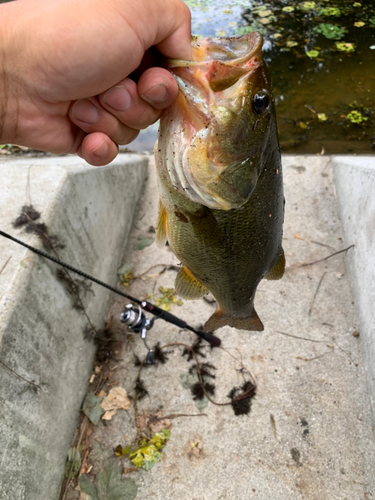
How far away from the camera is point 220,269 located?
157 centimetres

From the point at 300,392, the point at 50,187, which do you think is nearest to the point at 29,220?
the point at 50,187

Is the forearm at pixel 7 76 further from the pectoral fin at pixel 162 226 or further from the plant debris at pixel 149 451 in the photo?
the plant debris at pixel 149 451

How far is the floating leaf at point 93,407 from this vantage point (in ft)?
7.68

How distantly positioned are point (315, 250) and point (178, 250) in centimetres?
200

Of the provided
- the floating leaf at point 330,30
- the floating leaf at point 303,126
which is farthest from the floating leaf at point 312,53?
the floating leaf at point 303,126

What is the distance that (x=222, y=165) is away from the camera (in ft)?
3.73

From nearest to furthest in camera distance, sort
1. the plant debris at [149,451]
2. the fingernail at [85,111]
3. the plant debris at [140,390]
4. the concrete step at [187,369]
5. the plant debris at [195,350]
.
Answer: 1. the fingernail at [85,111]
2. the concrete step at [187,369]
3. the plant debris at [149,451]
4. the plant debris at [140,390]
5. the plant debris at [195,350]

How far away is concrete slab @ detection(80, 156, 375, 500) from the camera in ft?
6.78

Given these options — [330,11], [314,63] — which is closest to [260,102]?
[314,63]

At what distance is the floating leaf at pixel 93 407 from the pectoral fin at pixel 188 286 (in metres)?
1.22

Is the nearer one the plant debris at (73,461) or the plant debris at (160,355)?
the plant debris at (73,461)

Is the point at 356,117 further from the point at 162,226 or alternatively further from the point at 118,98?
the point at 118,98

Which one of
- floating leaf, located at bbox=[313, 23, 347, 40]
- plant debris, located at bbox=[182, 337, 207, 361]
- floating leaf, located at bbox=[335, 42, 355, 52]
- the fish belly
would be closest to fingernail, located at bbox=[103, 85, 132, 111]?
the fish belly

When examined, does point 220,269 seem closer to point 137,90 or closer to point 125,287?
point 137,90
